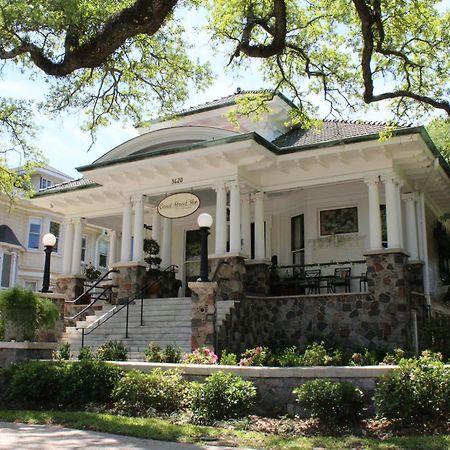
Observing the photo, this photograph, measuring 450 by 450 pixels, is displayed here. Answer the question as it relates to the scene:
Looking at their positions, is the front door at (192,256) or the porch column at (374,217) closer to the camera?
the porch column at (374,217)

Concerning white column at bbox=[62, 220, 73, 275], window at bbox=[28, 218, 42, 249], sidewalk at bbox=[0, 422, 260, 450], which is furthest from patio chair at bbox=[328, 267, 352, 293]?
window at bbox=[28, 218, 42, 249]

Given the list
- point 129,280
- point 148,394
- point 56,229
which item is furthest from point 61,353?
point 56,229

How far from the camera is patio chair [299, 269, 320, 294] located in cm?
1527

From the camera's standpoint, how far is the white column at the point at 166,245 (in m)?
18.1

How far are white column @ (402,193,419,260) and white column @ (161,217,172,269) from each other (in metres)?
7.29

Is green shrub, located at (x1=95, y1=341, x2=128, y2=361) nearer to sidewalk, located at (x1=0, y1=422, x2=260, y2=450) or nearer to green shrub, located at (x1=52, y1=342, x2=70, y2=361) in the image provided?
green shrub, located at (x1=52, y1=342, x2=70, y2=361)

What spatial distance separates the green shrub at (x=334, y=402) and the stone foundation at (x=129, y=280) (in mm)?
9477

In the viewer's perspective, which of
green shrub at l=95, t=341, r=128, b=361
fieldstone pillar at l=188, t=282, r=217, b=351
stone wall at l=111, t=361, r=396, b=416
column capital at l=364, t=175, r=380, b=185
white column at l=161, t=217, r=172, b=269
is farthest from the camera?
white column at l=161, t=217, r=172, b=269

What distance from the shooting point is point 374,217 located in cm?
1397

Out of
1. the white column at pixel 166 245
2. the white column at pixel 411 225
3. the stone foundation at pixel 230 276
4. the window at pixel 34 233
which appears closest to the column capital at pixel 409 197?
the white column at pixel 411 225

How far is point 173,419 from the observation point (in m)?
7.86

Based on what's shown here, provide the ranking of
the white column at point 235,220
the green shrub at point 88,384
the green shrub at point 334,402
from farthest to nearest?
the white column at point 235,220 → the green shrub at point 88,384 → the green shrub at point 334,402

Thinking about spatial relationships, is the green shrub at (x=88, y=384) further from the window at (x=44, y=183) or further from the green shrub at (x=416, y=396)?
the window at (x=44, y=183)

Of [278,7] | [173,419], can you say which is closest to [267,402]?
[173,419]
